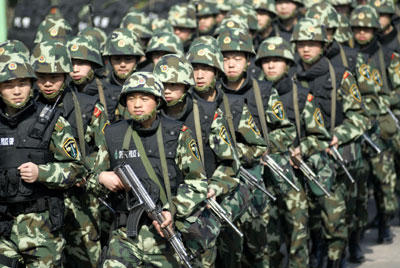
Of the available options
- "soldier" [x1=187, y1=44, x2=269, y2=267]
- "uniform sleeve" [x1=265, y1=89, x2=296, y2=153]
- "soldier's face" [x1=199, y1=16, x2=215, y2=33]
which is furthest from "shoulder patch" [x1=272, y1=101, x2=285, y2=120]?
"soldier's face" [x1=199, y1=16, x2=215, y2=33]

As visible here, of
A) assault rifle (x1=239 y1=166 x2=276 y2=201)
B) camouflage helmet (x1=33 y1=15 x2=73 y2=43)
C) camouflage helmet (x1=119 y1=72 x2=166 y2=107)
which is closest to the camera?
camouflage helmet (x1=119 y1=72 x2=166 y2=107)

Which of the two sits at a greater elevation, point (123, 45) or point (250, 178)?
point (123, 45)

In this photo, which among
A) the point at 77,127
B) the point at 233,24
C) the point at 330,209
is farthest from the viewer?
the point at 233,24

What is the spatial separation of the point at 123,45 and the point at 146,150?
10.5 feet

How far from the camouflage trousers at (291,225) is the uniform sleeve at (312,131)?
0.35 meters

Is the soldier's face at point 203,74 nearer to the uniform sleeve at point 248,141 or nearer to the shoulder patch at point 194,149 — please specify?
the uniform sleeve at point 248,141

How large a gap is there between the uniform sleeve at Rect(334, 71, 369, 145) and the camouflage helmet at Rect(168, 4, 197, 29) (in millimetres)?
3274

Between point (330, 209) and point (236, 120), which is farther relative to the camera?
point (330, 209)

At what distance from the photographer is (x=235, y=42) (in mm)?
11281

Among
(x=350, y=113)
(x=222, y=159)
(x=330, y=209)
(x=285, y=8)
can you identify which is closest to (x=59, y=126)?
(x=222, y=159)

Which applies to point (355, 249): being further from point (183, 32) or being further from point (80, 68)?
point (80, 68)

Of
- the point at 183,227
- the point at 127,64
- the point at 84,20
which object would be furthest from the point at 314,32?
the point at 84,20

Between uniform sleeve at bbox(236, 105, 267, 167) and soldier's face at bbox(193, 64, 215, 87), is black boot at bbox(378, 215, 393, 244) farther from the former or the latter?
soldier's face at bbox(193, 64, 215, 87)

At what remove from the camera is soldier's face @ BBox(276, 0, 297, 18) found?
15.4 m
